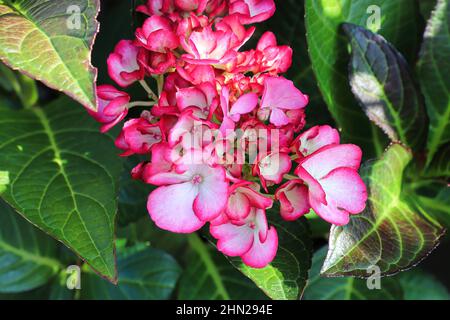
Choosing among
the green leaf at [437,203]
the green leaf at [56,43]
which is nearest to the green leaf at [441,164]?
the green leaf at [437,203]

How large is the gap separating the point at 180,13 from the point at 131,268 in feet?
1.44

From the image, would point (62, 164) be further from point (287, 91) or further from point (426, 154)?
point (426, 154)

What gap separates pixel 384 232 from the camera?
2.26 ft

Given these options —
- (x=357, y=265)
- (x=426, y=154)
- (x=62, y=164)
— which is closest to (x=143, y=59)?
(x=62, y=164)

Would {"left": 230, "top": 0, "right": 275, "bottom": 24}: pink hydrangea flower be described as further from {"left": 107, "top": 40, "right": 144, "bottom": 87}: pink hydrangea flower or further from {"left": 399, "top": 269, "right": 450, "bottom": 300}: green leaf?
{"left": 399, "top": 269, "right": 450, "bottom": 300}: green leaf

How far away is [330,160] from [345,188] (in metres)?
0.03

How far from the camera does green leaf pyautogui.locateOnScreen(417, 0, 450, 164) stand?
0.78m

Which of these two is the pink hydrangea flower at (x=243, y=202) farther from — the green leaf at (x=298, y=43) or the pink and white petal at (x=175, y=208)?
the green leaf at (x=298, y=43)

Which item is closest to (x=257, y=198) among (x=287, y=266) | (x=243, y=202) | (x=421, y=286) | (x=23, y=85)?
(x=243, y=202)

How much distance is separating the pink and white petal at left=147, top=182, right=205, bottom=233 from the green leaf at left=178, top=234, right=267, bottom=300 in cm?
33

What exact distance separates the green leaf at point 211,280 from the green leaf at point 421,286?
344 millimetres

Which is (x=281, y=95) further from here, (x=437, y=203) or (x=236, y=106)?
(x=437, y=203)

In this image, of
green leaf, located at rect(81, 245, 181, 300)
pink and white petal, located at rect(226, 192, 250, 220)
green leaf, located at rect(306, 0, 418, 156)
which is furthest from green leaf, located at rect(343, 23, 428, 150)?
green leaf, located at rect(81, 245, 181, 300)

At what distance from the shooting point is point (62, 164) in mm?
752
